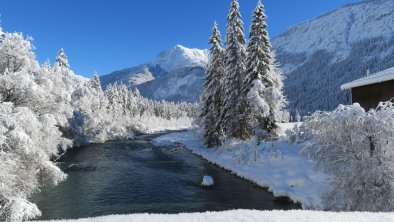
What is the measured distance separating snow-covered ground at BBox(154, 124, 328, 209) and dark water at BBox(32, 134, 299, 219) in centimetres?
86

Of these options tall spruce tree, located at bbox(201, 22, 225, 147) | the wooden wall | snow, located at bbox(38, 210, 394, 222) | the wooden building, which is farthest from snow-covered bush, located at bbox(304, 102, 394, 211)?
tall spruce tree, located at bbox(201, 22, 225, 147)

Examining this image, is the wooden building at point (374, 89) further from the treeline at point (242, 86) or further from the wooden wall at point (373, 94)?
the treeline at point (242, 86)

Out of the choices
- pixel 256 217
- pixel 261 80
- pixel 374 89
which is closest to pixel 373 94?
pixel 374 89

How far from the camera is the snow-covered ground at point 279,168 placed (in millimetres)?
22478

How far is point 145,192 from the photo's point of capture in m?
26.4

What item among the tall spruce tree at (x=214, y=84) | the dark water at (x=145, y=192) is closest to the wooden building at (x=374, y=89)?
the dark water at (x=145, y=192)

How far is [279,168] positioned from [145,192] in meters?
10.7

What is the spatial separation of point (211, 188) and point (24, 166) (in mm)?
14236

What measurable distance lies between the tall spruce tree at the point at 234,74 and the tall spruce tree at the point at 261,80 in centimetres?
185

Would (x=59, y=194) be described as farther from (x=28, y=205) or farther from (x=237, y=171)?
(x=237, y=171)

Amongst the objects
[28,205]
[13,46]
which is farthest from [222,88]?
[28,205]

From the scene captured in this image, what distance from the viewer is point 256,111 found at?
36.3 m

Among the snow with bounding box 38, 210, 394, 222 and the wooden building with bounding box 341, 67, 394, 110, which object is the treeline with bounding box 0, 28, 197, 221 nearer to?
the snow with bounding box 38, 210, 394, 222

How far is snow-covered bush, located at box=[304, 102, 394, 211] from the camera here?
15.1m
